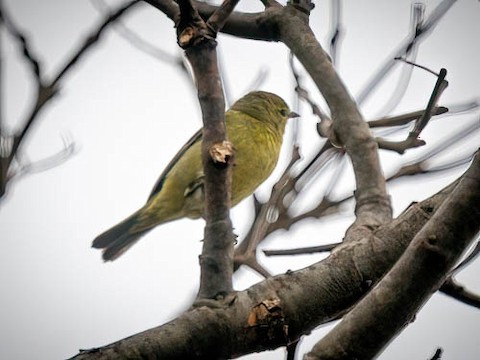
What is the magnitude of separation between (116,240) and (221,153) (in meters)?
3.22

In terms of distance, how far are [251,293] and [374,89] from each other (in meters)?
1.61

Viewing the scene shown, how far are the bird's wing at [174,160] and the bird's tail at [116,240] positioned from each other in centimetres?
28

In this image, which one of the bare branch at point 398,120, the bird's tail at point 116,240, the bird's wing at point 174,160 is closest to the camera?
the bare branch at point 398,120

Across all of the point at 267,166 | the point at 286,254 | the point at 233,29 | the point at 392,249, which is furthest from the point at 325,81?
the point at 267,166

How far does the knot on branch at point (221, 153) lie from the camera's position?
1654mm

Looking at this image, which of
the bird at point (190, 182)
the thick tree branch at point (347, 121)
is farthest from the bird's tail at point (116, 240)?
the thick tree branch at point (347, 121)

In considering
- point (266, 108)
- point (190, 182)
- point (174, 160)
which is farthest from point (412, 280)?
point (266, 108)

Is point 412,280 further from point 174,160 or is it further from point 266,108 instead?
point 266,108

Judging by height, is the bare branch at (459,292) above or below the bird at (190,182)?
below

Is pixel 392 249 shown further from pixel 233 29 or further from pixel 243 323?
pixel 233 29

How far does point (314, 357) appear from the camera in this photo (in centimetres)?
134

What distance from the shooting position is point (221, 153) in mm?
1654

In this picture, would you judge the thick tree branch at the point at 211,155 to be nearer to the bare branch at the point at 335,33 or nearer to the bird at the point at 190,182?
the bare branch at the point at 335,33

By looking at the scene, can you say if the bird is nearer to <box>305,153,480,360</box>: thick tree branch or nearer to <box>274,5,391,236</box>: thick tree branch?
<box>274,5,391,236</box>: thick tree branch
